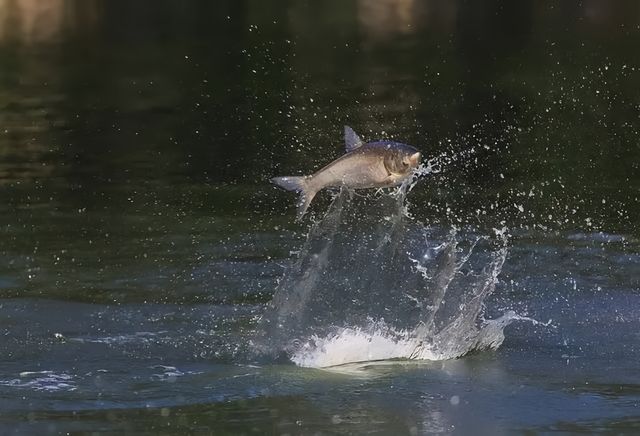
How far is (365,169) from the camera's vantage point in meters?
8.97

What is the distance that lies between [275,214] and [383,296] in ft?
12.2

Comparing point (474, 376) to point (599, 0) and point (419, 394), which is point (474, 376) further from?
point (599, 0)

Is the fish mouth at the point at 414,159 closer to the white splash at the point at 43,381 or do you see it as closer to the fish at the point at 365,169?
the fish at the point at 365,169

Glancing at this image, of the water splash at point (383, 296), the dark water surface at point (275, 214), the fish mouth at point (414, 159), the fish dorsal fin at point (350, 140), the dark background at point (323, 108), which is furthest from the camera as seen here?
the dark background at point (323, 108)

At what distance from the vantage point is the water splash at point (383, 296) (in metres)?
10.0

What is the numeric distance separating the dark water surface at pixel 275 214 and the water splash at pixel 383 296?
220 mm

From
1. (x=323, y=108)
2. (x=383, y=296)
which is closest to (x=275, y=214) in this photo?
(x=383, y=296)

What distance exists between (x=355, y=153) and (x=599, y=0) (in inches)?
1195

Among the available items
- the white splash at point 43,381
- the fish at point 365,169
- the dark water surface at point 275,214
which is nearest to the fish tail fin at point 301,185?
the fish at point 365,169

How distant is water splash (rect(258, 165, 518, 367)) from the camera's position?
1004cm

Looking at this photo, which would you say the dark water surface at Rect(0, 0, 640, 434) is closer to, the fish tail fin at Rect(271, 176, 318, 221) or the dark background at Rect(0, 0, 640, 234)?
the dark background at Rect(0, 0, 640, 234)

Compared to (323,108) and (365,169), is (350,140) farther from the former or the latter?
(323,108)

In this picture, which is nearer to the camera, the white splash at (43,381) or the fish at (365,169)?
the fish at (365,169)

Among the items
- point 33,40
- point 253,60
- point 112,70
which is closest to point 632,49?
point 253,60
